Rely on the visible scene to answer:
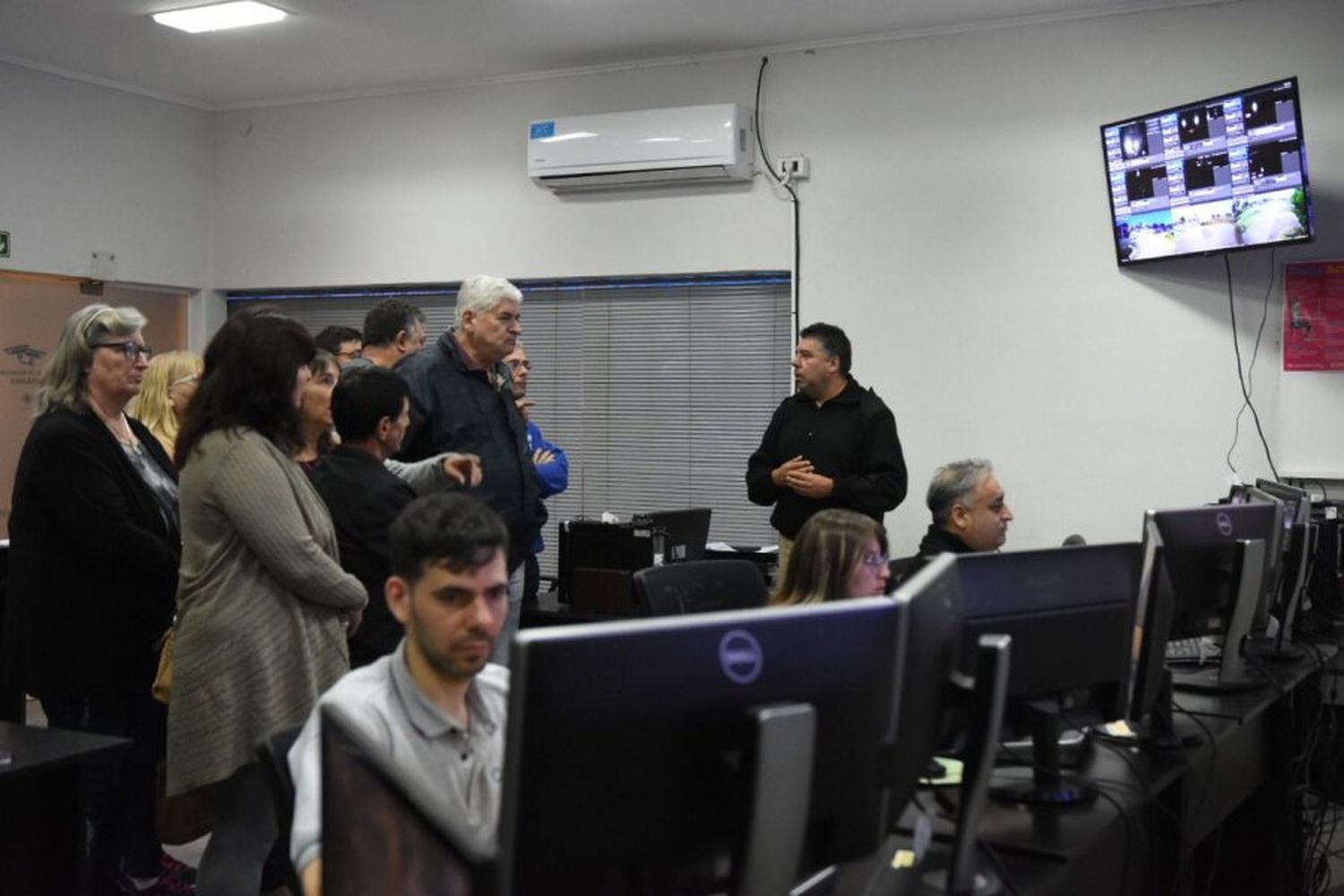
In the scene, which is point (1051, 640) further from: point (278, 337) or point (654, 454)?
point (654, 454)

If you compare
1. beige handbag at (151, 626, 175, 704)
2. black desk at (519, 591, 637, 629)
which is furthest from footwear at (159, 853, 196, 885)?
black desk at (519, 591, 637, 629)

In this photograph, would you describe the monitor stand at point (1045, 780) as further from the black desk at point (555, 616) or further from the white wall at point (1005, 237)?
the white wall at point (1005, 237)

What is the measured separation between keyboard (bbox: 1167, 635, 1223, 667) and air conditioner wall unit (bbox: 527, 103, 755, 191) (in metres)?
2.77

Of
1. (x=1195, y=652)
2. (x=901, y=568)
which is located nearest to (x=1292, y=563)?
(x=1195, y=652)

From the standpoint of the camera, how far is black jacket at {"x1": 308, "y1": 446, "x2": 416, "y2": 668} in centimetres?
312

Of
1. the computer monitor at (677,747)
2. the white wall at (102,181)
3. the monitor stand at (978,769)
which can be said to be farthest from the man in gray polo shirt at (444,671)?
the white wall at (102,181)

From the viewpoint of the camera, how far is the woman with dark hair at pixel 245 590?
2773mm

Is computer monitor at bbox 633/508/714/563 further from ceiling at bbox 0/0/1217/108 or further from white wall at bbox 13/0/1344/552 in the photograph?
ceiling at bbox 0/0/1217/108

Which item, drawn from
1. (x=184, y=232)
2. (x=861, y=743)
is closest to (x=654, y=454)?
(x=184, y=232)

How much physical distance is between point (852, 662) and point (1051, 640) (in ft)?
2.94

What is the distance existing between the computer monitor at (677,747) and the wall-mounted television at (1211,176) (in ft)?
12.2

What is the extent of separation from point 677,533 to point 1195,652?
5.75 feet

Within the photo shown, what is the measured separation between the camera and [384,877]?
1.26m

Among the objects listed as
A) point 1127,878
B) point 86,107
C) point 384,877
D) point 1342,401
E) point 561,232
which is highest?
point 86,107
